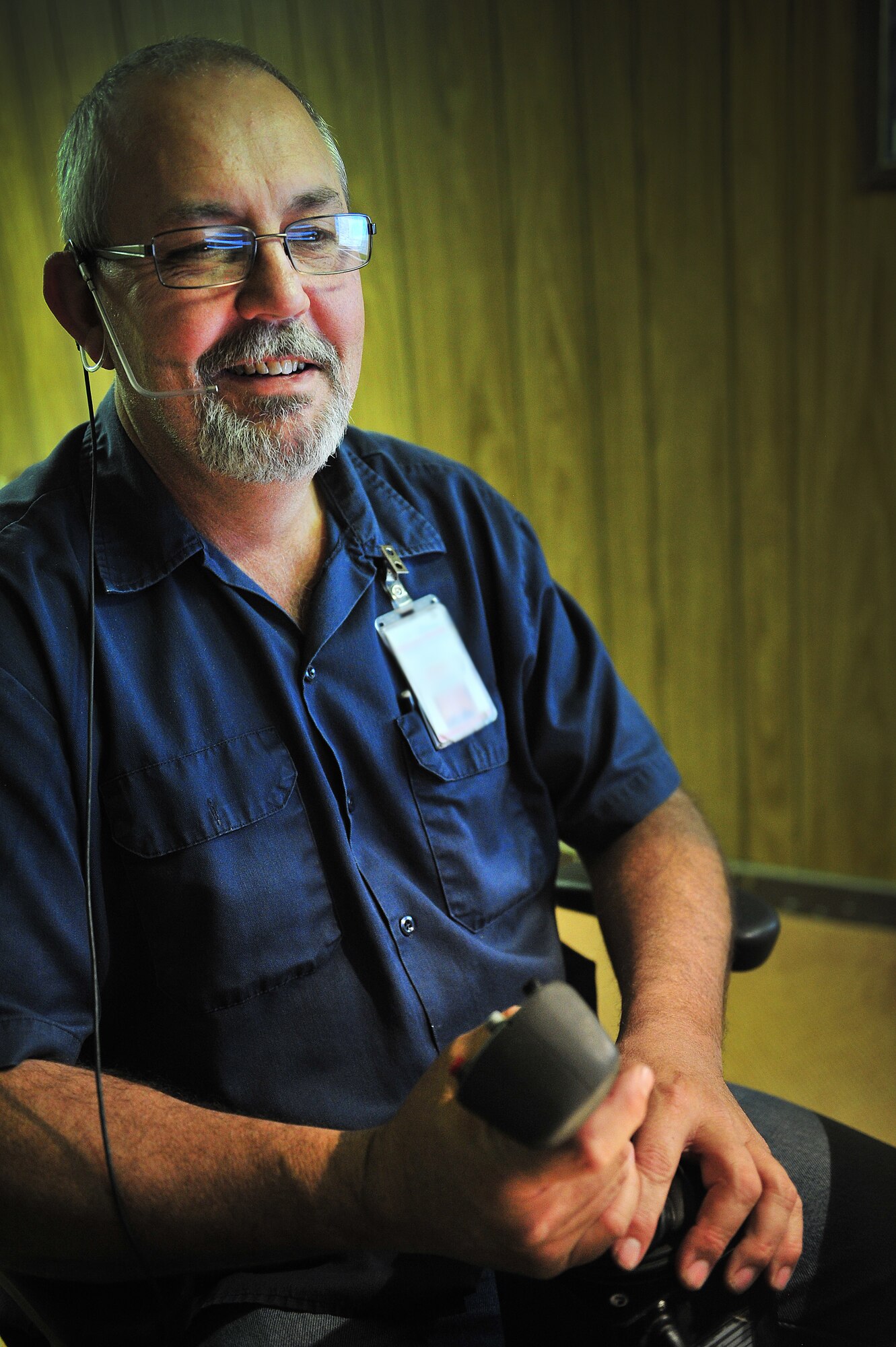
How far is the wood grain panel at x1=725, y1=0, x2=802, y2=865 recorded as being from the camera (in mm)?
2199

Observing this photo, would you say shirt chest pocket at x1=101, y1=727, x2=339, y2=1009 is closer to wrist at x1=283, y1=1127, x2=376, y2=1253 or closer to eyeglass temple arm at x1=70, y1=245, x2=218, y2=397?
wrist at x1=283, y1=1127, x2=376, y2=1253

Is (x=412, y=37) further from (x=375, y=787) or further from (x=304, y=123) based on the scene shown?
(x=375, y=787)

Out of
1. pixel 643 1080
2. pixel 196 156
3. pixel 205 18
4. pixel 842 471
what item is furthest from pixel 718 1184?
pixel 205 18

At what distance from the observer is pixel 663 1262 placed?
920 mm

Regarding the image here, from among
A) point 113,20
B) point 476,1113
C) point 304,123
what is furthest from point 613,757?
point 113,20

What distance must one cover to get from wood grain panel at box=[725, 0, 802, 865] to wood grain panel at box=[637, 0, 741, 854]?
3 centimetres

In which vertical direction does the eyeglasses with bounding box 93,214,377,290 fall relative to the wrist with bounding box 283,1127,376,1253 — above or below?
above

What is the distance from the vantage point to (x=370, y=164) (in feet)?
8.16

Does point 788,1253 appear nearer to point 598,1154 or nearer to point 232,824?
point 598,1154

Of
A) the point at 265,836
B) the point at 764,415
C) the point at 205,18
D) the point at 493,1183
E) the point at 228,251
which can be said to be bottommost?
the point at 493,1183

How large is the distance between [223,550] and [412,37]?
1687 mm

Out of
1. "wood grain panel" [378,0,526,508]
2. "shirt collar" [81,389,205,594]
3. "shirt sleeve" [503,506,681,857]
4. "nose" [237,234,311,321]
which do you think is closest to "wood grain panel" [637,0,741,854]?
"wood grain panel" [378,0,526,508]

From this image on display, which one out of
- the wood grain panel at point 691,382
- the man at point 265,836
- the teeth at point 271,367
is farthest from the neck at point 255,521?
the wood grain panel at point 691,382

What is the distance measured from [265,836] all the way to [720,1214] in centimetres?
53
